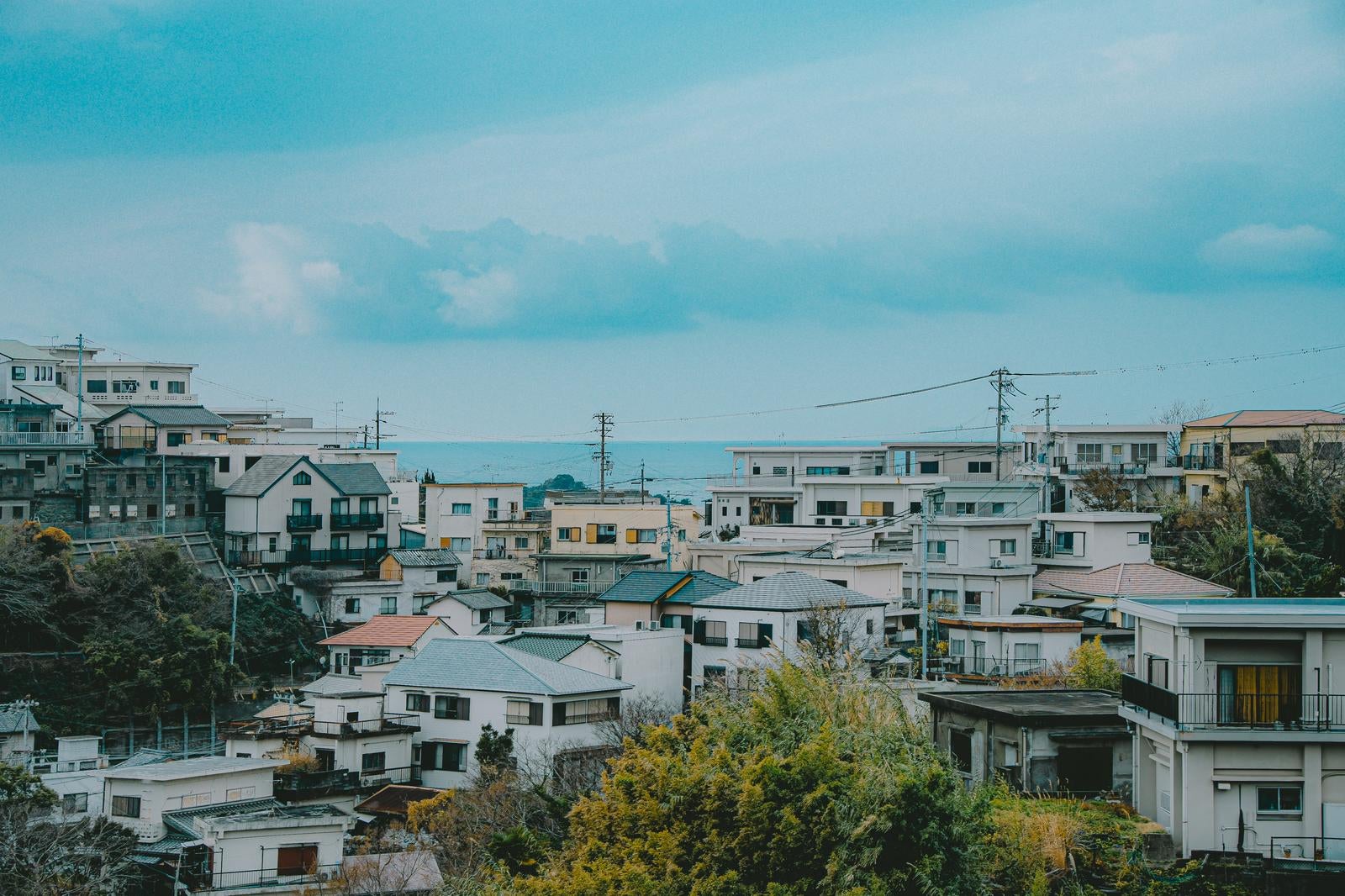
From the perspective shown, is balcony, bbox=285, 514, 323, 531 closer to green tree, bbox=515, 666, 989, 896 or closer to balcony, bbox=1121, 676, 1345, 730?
green tree, bbox=515, 666, 989, 896

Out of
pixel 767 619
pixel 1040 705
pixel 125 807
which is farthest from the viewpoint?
pixel 767 619

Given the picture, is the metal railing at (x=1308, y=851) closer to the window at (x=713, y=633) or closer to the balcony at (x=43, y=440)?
the window at (x=713, y=633)

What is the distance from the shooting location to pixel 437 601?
1939 inches

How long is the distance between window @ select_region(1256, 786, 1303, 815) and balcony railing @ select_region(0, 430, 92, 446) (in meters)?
44.3

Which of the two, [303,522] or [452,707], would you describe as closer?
[452,707]

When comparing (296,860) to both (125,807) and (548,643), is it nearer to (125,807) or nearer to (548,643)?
(125,807)

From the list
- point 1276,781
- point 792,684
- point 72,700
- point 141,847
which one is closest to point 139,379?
point 72,700

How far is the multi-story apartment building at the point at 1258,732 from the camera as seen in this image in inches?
781

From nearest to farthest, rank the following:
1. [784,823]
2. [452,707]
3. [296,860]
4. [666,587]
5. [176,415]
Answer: [784,823] < [296,860] < [452,707] < [666,587] < [176,415]

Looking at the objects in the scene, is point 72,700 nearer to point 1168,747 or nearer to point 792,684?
point 792,684

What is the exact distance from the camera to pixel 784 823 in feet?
54.9

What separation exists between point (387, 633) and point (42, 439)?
18.8 m

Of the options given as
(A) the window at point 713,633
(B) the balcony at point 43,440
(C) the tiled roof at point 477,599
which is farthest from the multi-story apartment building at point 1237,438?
(B) the balcony at point 43,440

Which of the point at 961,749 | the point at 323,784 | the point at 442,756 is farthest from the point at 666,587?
the point at 961,749
